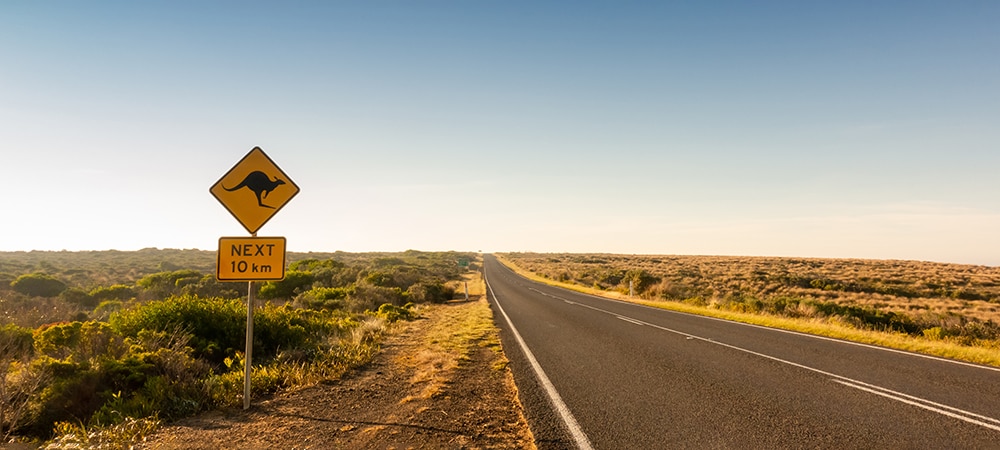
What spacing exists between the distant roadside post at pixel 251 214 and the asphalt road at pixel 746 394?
12.4 ft

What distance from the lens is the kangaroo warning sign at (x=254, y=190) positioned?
5.96m

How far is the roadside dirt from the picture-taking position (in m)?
4.83

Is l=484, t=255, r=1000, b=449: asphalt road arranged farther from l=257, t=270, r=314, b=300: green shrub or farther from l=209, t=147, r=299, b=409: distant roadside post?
l=257, t=270, r=314, b=300: green shrub

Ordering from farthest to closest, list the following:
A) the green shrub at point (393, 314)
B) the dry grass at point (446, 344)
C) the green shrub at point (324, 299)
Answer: the green shrub at point (324, 299) < the green shrub at point (393, 314) < the dry grass at point (446, 344)

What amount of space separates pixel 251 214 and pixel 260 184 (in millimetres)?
418

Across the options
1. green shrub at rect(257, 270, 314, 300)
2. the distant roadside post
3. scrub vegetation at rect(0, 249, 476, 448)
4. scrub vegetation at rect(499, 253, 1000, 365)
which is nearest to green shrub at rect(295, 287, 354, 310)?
scrub vegetation at rect(0, 249, 476, 448)

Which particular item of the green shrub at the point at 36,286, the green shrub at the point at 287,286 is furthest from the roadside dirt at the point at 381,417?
the green shrub at the point at 36,286

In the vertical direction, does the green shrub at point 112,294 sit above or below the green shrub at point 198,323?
below

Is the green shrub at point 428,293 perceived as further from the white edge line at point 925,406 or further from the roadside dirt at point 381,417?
the white edge line at point 925,406

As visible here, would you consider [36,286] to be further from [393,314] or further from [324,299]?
[393,314]

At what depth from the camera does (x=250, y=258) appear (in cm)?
586

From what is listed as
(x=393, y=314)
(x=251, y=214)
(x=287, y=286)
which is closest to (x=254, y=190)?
(x=251, y=214)

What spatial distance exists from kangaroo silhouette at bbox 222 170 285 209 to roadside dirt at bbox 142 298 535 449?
8.88 ft

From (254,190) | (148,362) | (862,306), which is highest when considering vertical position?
(254,190)
